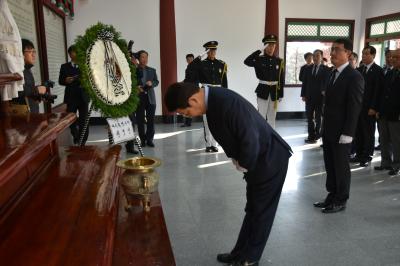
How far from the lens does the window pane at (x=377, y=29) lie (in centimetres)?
750

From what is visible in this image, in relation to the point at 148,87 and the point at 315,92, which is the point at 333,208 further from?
the point at 148,87

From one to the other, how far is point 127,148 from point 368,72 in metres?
3.45

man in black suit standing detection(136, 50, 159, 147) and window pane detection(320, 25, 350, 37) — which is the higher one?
window pane detection(320, 25, 350, 37)

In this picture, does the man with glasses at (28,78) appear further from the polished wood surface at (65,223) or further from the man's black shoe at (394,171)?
the man's black shoe at (394,171)

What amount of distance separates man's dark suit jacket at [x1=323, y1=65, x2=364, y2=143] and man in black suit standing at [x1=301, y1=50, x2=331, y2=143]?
289 cm

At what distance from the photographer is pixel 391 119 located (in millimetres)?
3887

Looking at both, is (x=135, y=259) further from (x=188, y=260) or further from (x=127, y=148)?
(x=127, y=148)

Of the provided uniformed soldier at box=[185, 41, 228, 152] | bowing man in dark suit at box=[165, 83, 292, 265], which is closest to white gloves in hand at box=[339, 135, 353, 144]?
bowing man in dark suit at box=[165, 83, 292, 265]

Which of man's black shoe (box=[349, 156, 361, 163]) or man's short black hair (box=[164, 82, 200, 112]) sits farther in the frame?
man's black shoe (box=[349, 156, 361, 163])

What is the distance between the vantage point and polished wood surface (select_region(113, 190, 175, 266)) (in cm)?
151

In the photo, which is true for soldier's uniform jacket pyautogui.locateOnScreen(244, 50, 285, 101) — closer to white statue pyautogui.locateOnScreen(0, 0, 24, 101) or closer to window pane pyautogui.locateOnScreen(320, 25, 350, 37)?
white statue pyautogui.locateOnScreen(0, 0, 24, 101)

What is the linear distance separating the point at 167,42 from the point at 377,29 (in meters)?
4.86

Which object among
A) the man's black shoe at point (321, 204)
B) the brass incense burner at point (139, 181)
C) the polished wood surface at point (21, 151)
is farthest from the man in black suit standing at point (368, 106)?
the polished wood surface at point (21, 151)

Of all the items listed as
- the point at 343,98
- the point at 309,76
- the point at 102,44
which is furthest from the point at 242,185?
the point at 309,76
